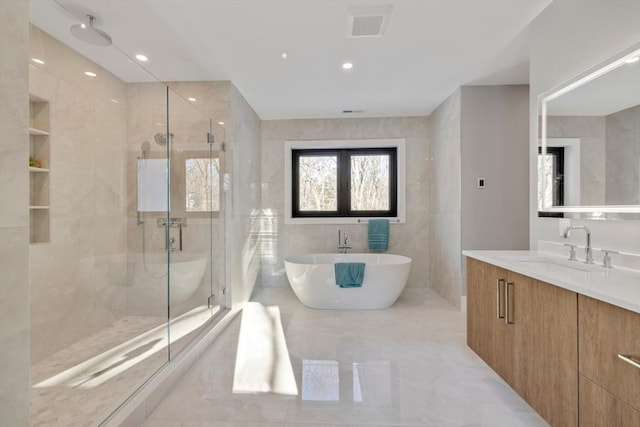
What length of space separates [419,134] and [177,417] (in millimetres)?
4160

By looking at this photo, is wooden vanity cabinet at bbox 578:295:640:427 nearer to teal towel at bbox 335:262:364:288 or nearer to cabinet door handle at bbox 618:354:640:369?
cabinet door handle at bbox 618:354:640:369

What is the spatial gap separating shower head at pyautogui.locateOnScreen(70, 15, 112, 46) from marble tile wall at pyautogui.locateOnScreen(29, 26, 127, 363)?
14 centimetres

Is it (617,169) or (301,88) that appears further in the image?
(301,88)

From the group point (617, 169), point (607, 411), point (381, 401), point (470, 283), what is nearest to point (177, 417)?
point (381, 401)

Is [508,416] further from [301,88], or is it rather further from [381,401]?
[301,88]

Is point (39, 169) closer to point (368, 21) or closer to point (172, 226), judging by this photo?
point (172, 226)

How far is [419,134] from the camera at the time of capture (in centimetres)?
446

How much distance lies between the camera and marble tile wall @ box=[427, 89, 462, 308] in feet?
11.5

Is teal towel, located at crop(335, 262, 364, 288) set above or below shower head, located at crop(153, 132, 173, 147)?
below

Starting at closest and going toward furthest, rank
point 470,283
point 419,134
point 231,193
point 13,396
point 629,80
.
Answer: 1. point 13,396
2. point 629,80
3. point 470,283
4. point 231,193
5. point 419,134

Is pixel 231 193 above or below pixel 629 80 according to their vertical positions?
below

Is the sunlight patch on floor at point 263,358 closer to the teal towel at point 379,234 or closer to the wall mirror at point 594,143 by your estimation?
the teal towel at point 379,234

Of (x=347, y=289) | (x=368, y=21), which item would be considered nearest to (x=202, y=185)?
(x=347, y=289)

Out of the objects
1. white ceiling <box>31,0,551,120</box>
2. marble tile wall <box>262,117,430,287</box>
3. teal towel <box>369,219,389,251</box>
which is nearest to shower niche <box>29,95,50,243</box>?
white ceiling <box>31,0,551,120</box>
